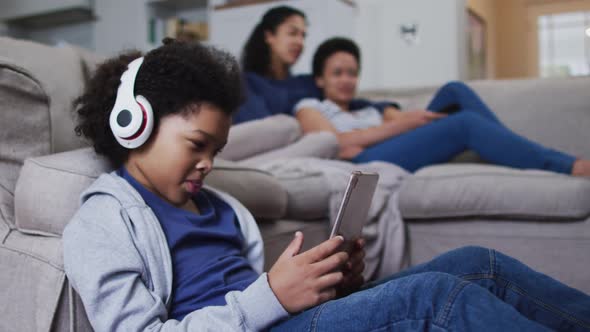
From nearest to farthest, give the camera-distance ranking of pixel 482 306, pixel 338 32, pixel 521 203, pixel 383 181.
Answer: pixel 482 306, pixel 521 203, pixel 383 181, pixel 338 32

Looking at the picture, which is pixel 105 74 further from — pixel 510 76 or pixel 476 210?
pixel 510 76

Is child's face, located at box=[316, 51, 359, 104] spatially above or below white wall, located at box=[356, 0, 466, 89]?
below

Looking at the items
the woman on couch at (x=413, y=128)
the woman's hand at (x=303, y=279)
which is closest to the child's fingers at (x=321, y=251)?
the woman's hand at (x=303, y=279)

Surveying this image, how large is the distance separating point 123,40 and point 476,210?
13.6 ft

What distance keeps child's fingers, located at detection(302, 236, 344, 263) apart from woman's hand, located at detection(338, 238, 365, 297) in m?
0.18

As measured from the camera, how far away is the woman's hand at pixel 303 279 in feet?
2.34

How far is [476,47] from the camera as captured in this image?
5035 mm

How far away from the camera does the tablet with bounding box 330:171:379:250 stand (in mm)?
812

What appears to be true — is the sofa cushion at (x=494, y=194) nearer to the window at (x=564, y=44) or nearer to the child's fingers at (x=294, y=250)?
the child's fingers at (x=294, y=250)

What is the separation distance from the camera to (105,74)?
920 mm

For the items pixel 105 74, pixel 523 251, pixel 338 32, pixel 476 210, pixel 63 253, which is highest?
pixel 338 32

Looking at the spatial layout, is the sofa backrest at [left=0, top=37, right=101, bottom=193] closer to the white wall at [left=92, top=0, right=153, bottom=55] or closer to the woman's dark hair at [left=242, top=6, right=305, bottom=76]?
the woman's dark hair at [left=242, top=6, right=305, bottom=76]

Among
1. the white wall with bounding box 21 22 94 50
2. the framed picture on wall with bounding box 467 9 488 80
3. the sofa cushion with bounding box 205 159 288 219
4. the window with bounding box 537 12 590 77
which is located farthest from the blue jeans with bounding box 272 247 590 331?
the window with bounding box 537 12 590 77

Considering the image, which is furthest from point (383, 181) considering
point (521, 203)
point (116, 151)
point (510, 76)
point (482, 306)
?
point (510, 76)
